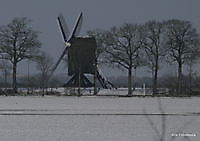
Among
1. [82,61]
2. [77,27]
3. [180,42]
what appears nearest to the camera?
[180,42]

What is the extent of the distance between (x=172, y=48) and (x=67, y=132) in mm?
47632

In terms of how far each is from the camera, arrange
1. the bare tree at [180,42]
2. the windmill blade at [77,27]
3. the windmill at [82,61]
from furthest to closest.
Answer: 1. the windmill blade at [77,27]
2. the windmill at [82,61]
3. the bare tree at [180,42]

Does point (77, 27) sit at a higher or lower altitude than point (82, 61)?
higher

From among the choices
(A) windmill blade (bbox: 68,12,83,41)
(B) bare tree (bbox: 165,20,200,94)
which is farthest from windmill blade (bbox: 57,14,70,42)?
(B) bare tree (bbox: 165,20,200,94)

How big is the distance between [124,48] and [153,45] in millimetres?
4272

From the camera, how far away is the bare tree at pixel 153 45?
63.7m

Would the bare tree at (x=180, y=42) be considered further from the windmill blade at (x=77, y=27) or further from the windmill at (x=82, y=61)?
the windmill blade at (x=77, y=27)

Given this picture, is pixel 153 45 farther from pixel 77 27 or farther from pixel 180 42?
pixel 77 27

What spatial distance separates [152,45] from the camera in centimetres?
6512

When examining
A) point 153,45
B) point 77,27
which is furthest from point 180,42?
point 77,27

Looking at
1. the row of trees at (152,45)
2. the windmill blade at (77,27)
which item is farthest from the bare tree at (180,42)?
the windmill blade at (77,27)

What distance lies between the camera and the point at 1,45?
209 feet

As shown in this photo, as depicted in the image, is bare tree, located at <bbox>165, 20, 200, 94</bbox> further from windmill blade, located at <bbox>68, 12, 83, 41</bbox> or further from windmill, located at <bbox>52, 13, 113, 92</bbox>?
windmill blade, located at <bbox>68, 12, 83, 41</bbox>

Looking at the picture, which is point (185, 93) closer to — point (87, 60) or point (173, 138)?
point (87, 60)
